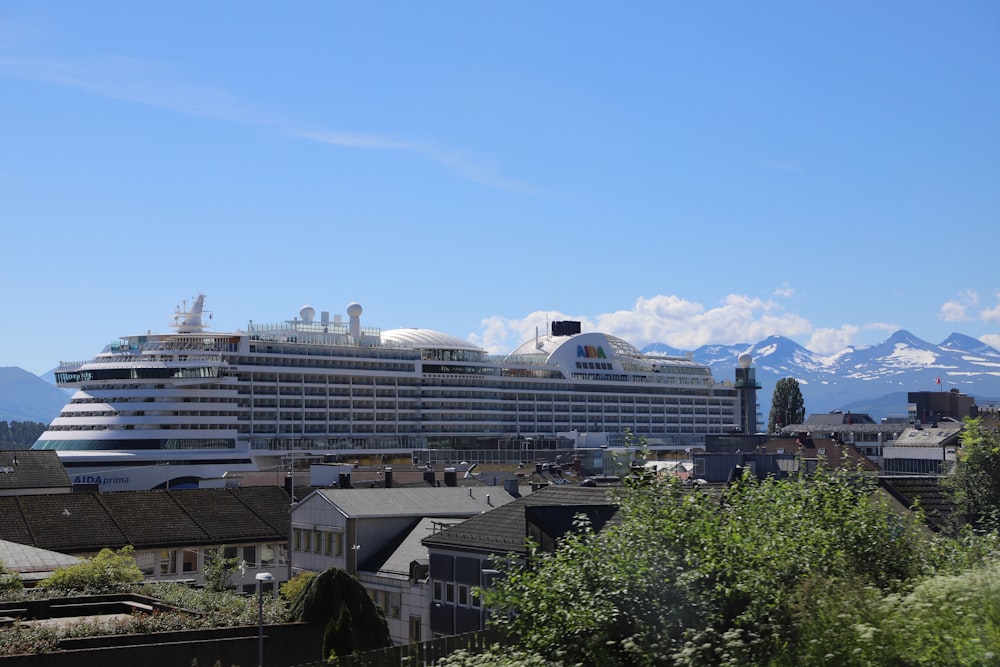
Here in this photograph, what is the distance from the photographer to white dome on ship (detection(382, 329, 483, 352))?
13912cm

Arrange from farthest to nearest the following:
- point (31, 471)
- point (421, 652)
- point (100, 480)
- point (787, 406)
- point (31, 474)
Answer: point (787, 406) → point (100, 480) → point (31, 471) → point (31, 474) → point (421, 652)

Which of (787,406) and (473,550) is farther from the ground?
(787,406)

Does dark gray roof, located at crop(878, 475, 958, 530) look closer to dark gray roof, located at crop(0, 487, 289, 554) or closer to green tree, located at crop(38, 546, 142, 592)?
green tree, located at crop(38, 546, 142, 592)

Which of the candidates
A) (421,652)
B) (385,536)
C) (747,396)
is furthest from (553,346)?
(421,652)

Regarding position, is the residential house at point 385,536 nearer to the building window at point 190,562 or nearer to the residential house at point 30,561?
the building window at point 190,562

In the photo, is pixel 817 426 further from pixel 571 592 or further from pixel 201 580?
pixel 571 592

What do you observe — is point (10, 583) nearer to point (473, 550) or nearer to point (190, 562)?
point (473, 550)

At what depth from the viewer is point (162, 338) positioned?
113 m

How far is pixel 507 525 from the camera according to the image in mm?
31891

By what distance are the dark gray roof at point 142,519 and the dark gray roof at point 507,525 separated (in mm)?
17514

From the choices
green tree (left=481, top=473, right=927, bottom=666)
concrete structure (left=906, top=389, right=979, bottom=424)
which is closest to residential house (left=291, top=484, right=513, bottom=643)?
green tree (left=481, top=473, right=927, bottom=666)

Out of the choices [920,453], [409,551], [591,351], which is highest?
[591,351]

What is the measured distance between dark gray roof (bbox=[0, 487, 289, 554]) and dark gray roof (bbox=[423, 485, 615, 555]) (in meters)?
17.5

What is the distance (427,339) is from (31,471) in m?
77.1
